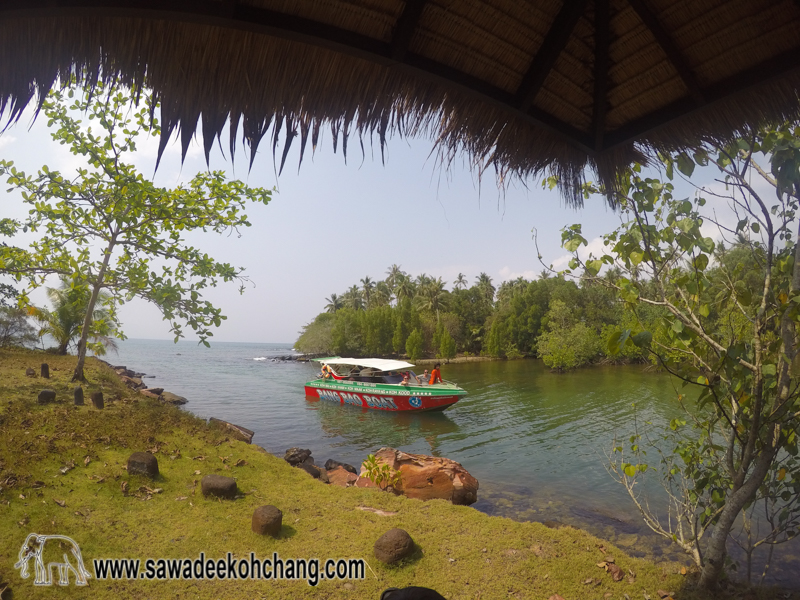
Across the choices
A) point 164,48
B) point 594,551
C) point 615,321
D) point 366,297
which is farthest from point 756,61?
point 366,297

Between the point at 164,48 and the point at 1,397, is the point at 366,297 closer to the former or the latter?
the point at 1,397

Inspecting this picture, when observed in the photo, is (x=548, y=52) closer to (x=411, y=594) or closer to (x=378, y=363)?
(x=411, y=594)

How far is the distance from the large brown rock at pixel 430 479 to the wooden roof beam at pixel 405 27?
294 inches

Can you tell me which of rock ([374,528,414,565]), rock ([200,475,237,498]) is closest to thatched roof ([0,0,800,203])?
rock ([374,528,414,565])

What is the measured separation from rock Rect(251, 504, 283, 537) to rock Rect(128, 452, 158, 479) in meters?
2.01

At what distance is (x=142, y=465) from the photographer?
632cm

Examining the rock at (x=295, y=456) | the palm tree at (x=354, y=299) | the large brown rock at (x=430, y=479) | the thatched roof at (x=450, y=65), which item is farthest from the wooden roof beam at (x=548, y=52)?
the palm tree at (x=354, y=299)

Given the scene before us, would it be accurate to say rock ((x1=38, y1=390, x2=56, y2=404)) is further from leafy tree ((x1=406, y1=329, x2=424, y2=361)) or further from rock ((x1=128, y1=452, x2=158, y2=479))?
leafy tree ((x1=406, y1=329, x2=424, y2=361))

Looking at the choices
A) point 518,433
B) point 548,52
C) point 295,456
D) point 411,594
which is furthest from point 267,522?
point 518,433

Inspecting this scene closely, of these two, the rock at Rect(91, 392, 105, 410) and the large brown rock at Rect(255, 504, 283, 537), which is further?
the rock at Rect(91, 392, 105, 410)

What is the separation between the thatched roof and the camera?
6.31 ft

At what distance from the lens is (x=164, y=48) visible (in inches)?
80.7

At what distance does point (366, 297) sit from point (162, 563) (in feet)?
249

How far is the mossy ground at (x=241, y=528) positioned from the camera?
4.51 m
